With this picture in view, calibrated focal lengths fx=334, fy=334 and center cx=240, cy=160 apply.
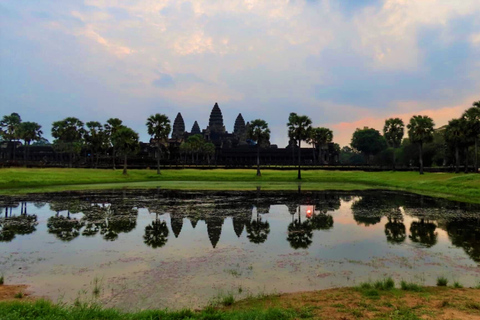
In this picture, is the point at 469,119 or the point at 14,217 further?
→ the point at 469,119

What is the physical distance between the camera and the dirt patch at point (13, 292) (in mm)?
8287

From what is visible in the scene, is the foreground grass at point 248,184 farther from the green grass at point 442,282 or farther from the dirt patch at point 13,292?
the dirt patch at point 13,292

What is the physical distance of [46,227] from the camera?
17.7m

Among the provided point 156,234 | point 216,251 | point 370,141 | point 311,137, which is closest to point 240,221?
point 156,234

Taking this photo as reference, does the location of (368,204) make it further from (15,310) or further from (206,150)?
(206,150)

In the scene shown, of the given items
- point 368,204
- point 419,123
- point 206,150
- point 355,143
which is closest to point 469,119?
point 419,123

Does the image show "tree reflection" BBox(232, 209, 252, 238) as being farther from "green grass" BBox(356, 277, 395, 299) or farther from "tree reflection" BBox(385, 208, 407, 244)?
"green grass" BBox(356, 277, 395, 299)

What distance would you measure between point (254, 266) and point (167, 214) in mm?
12170

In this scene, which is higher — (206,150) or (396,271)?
(206,150)

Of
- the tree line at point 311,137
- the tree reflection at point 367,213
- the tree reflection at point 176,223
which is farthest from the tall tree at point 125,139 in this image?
the tree reflection at point 367,213

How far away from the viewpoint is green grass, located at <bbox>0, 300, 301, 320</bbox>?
21.8 ft

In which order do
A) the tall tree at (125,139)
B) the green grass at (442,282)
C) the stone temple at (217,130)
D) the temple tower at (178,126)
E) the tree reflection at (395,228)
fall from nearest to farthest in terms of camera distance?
1. the green grass at (442,282)
2. the tree reflection at (395,228)
3. the tall tree at (125,139)
4. the stone temple at (217,130)
5. the temple tower at (178,126)

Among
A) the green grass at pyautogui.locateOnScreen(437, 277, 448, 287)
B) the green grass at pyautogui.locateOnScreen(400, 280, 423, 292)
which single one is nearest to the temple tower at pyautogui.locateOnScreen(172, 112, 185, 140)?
the green grass at pyautogui.locateOnScreen(437, 277, 448, 287)

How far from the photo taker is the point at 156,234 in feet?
53.7
